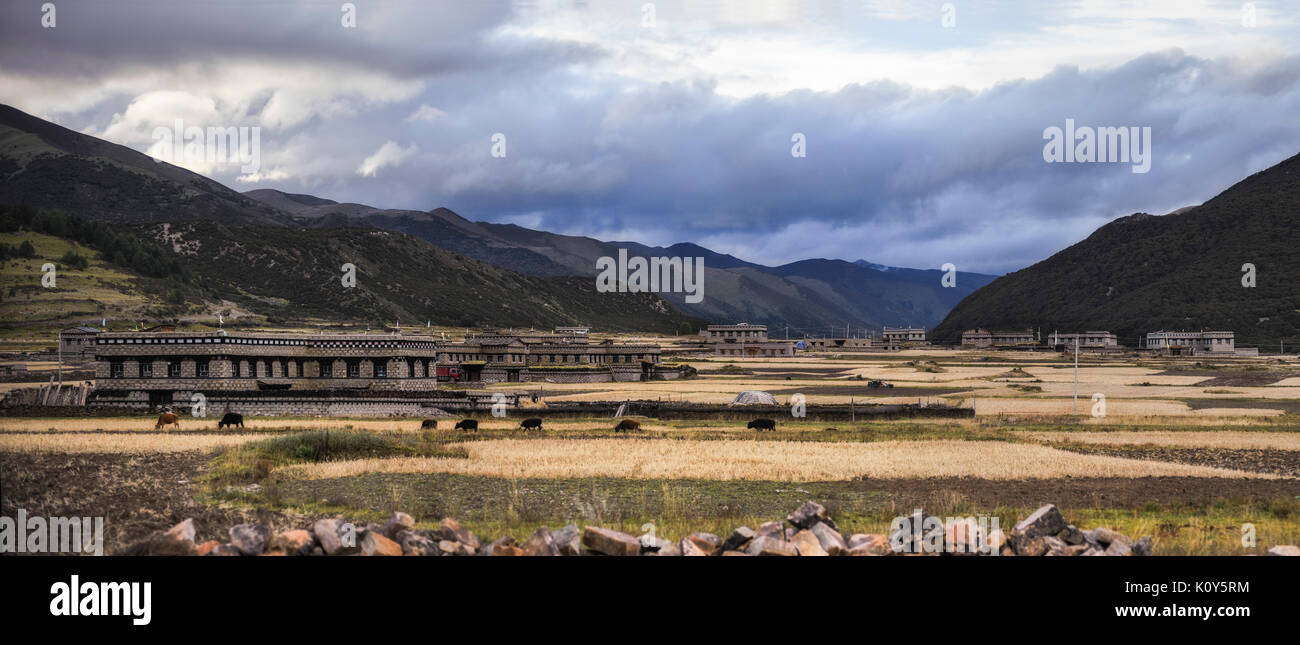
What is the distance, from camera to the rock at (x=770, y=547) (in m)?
15.5

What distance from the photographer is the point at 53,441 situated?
3519 cm

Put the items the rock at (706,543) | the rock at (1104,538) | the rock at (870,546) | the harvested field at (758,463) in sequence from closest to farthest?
1. the rock at (706,543)
2. the rock at (870,546)
3. the rock at (1104,538)
4. the harvested field at (758,463)

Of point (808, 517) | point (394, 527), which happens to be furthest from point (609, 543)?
point (808, 517)

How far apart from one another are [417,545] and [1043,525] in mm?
11409

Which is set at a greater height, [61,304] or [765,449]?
[61,304]

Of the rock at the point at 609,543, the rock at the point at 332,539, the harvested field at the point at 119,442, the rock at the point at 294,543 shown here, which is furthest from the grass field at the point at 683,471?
the rock at the point at 332,539

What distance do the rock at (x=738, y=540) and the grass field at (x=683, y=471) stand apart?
254cm

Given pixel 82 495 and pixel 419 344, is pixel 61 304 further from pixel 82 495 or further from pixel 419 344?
pixel 82 495

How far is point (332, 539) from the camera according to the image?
629 inches

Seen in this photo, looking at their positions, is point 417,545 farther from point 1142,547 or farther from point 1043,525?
point 1142,547

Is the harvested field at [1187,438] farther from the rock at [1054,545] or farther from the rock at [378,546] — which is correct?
the rock at [378,546]
